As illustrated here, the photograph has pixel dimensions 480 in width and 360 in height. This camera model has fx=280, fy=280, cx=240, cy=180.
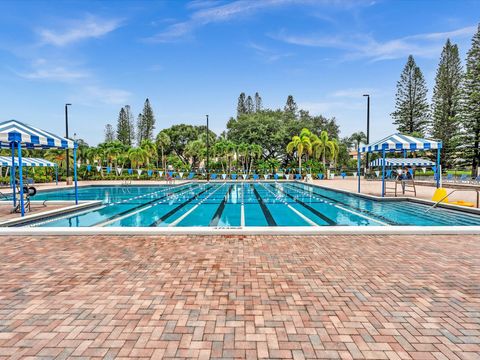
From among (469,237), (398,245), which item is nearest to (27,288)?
(398,245)

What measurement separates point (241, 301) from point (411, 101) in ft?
170

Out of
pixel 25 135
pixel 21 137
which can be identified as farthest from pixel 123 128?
pixel 21 137

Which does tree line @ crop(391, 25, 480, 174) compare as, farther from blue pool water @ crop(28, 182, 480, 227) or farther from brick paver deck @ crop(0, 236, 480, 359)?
brick paver deck @ crop(0, 236, 480, 359)

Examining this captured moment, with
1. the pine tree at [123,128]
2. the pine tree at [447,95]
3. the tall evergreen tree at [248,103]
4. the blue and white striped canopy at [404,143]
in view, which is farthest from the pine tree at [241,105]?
the blue and white striped canopy at [404,143]

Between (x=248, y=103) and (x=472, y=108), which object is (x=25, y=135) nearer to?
(x=472, y=108)

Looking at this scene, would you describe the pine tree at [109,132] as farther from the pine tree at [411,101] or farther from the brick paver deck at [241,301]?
the brick paver deck at [241,301]

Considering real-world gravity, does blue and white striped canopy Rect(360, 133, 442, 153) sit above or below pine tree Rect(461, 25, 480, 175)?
below

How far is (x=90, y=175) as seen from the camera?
3378 centimetres

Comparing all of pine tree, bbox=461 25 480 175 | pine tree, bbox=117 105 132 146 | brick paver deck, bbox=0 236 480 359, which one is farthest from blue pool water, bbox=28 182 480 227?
pine tree, bbox=117 105 132 146

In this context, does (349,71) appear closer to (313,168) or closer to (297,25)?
(297,25)

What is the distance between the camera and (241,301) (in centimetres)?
320

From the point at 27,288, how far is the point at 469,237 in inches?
319

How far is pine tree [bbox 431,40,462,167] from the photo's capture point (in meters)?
38.8

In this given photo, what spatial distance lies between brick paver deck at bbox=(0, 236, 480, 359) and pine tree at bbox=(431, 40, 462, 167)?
43.3 meters
